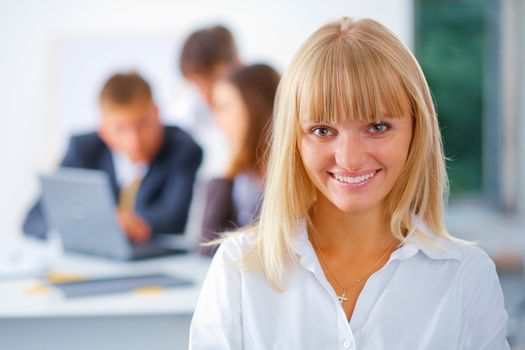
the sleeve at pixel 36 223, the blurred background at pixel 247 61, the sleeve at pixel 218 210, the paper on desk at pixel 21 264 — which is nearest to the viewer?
the paper on desk at pixel 21 264

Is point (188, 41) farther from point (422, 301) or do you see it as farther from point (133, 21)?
point (422, 301)

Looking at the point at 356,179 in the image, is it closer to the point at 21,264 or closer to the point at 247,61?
the point at 21,264

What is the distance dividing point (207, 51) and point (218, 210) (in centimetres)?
144

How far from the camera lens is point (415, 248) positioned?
163 centimetres

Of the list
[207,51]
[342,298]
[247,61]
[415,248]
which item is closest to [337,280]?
[342,298]

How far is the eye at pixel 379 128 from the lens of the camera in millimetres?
1541

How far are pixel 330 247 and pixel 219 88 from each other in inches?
70.1

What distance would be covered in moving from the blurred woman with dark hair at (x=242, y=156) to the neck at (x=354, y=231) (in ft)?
4.70

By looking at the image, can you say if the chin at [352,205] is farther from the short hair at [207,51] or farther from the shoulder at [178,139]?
the short hair at [207,51]

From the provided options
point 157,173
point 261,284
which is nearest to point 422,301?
point 261,284

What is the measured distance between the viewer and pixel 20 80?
15.6 feet

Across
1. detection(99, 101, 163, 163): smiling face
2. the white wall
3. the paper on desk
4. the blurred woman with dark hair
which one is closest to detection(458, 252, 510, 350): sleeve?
the blurred woman with dark hair

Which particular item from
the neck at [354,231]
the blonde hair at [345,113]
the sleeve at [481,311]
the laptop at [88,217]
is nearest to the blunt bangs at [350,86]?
the blonde hair at [345,113]

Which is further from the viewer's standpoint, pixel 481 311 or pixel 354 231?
pixel 354 231
